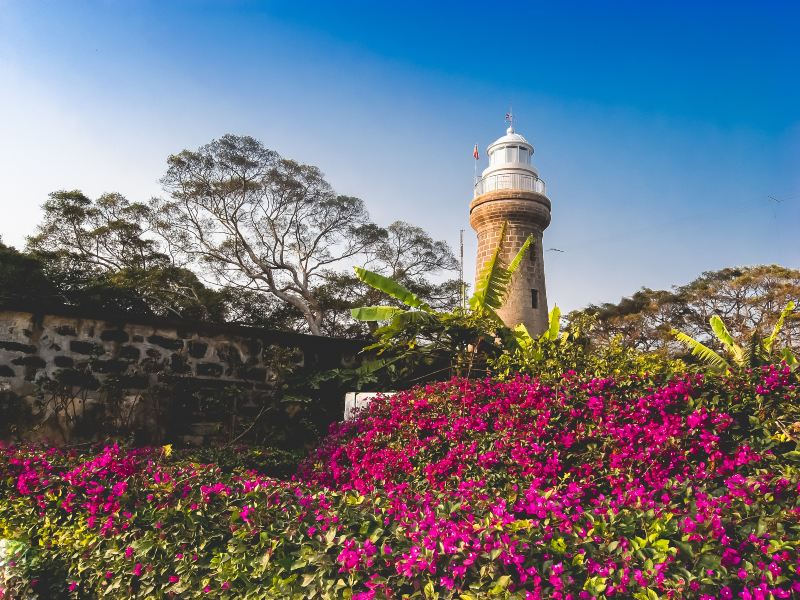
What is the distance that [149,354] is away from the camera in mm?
7137

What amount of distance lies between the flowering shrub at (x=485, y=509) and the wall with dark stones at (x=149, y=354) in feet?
7.61

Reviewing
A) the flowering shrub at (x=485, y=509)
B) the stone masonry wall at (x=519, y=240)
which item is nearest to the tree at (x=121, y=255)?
the stone masonry wall at (x=519, y=240)

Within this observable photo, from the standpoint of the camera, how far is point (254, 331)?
304 inches

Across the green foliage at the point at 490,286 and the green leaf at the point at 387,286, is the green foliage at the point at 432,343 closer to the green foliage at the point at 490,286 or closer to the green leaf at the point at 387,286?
the green leaf at the point at 387,286

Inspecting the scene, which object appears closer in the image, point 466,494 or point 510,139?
point 466,494

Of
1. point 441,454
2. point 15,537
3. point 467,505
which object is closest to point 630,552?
point 467,505

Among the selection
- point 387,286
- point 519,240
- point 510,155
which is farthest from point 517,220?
point 387,286

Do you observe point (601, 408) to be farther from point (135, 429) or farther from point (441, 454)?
point (135, 429)

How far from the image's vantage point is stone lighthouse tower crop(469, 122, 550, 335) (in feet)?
51.6

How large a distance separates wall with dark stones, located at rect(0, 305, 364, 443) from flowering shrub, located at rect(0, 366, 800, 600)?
232cm

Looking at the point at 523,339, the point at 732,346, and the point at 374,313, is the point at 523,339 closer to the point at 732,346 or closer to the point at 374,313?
the point at 374,313

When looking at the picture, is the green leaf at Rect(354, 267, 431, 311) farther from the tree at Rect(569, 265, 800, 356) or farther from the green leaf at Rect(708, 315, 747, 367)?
the tree at Rect(569, 265, 800, 356)

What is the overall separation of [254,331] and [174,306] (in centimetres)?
1538

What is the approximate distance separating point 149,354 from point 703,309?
2545 cm
